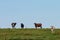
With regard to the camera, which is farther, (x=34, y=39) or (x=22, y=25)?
(x=22, y=25)

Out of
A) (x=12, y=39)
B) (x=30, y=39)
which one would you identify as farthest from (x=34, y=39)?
(x=12, y=39)

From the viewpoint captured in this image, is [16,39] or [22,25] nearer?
[16,39]

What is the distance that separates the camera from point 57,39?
2706 centimetres

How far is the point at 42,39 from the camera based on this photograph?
1062 inches

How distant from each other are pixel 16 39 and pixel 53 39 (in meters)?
3.83

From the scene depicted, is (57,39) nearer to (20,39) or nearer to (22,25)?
(20,39)

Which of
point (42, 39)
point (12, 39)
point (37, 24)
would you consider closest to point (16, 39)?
point (12, 39)

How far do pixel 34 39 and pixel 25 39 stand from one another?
0.94 meters

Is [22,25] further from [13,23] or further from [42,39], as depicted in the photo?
[42,39]

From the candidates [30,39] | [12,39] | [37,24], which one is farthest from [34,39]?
[37,24]

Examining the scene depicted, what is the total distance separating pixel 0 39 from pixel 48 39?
4944 millimetres

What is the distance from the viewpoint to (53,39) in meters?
26.9

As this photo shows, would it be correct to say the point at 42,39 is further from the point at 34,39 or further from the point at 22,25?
the point at 22,25

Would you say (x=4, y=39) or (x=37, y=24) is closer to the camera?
(x=4, y=39)
